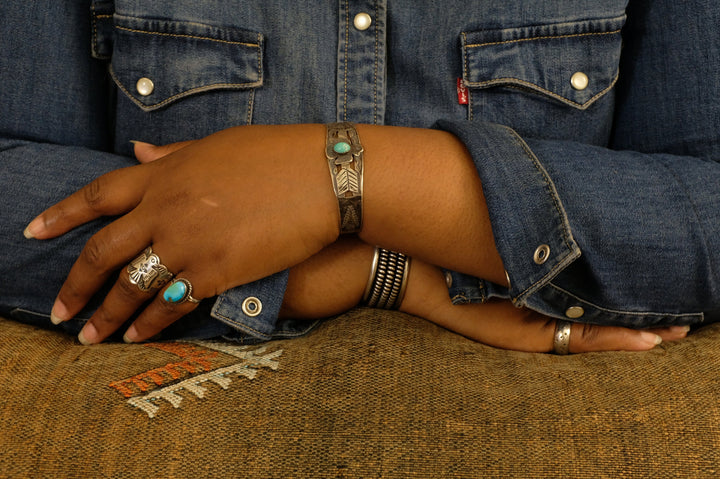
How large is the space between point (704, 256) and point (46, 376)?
787 millimetres

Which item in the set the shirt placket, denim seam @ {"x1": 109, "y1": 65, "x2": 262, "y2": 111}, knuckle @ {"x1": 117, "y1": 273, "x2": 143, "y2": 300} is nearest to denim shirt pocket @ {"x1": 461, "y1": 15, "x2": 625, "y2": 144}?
the shirt placket

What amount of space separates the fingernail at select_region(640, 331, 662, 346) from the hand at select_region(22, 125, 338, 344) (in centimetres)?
44

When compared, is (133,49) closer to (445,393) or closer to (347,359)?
(347,359)

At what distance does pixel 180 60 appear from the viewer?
0.80m

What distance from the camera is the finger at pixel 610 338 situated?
71 centimetres

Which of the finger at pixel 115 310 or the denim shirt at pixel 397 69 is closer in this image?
the finger at pixel 115 310

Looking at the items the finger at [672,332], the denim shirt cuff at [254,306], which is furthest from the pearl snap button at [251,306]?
the finger at [672,332]

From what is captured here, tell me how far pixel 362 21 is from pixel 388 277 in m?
0.40

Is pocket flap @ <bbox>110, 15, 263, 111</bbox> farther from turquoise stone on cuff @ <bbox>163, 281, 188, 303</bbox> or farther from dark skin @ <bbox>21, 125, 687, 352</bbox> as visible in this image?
turquoise stone on cuff @ <bbox>163, 281, 188, 303</bbox>

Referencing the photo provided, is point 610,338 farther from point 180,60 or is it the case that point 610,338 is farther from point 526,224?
point 180,60

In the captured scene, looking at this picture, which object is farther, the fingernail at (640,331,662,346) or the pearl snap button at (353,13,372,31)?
the pearl snap button at (353,13,372,31)

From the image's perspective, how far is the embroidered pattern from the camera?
0.57 meters

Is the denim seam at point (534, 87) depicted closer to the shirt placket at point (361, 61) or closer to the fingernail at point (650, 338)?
the shirt placket at point (361, 61)

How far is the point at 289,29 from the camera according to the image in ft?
2.66
